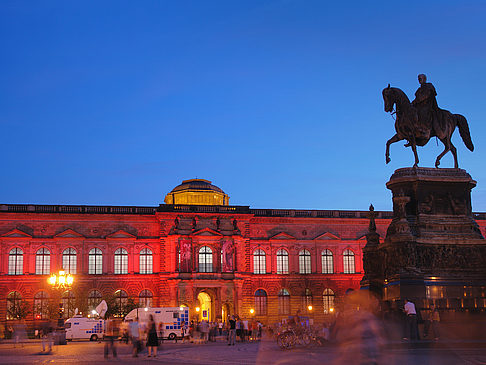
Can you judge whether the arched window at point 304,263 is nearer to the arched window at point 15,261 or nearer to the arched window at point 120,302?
the arched window at point 120,302

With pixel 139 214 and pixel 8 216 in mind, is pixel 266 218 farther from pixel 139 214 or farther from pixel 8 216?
pixel 8 216

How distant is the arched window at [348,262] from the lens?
7206 cm

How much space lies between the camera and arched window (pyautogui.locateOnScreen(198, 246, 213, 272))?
221ft

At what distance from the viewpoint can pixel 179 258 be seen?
66.4 metres

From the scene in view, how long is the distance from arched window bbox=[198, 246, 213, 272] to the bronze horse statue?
42.1 meters

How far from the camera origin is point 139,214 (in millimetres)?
68250

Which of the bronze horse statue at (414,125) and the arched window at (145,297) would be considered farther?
the arched window at (145,297)

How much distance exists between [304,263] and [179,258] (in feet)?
44.1

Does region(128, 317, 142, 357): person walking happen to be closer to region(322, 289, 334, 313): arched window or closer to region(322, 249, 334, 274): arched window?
region(322, 289, 334, 313): arched window

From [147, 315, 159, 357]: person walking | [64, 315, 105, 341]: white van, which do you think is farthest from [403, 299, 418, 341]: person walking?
[64, 315, 105, 341]: white van

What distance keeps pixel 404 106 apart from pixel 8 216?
160ft

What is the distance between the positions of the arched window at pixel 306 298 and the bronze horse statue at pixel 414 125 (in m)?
45.2

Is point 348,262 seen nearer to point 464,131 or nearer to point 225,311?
point 225,311

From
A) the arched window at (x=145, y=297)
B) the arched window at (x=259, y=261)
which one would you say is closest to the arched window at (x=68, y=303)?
the arched window at (x=145, y=297)
